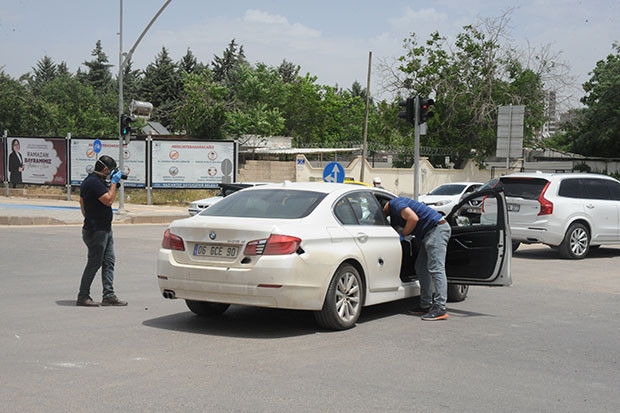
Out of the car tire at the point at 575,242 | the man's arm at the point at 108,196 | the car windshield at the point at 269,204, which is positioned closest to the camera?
the car windshield at the point at 269,204

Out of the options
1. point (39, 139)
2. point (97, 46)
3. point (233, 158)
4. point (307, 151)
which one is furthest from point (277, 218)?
point (97, 46)

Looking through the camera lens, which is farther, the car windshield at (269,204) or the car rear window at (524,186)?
the car rear window at (524,186)

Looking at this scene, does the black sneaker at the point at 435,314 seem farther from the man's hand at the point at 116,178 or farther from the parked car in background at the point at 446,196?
the parked car in background at the point at 446,196

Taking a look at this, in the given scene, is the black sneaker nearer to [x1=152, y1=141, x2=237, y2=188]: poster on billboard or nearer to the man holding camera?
the man holding camera

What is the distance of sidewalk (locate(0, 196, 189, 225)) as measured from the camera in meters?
22.2

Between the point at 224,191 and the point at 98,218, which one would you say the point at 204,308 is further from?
the point at 224,191

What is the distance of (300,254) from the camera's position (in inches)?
283

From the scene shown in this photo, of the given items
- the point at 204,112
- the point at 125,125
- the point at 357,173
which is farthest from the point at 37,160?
the point at 204,112

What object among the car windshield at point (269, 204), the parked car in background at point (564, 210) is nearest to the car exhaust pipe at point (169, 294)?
the car windshield at point (269, 204)

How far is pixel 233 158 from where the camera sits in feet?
105

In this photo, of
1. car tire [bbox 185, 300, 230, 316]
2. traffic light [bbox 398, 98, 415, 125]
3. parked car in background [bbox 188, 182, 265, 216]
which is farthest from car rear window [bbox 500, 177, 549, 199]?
car tire [bbox 185, 300, 230, 316]

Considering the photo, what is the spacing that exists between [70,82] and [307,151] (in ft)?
141

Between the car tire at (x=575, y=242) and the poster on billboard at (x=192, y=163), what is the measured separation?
60.2 ft

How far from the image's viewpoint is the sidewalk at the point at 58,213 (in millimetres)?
22219
